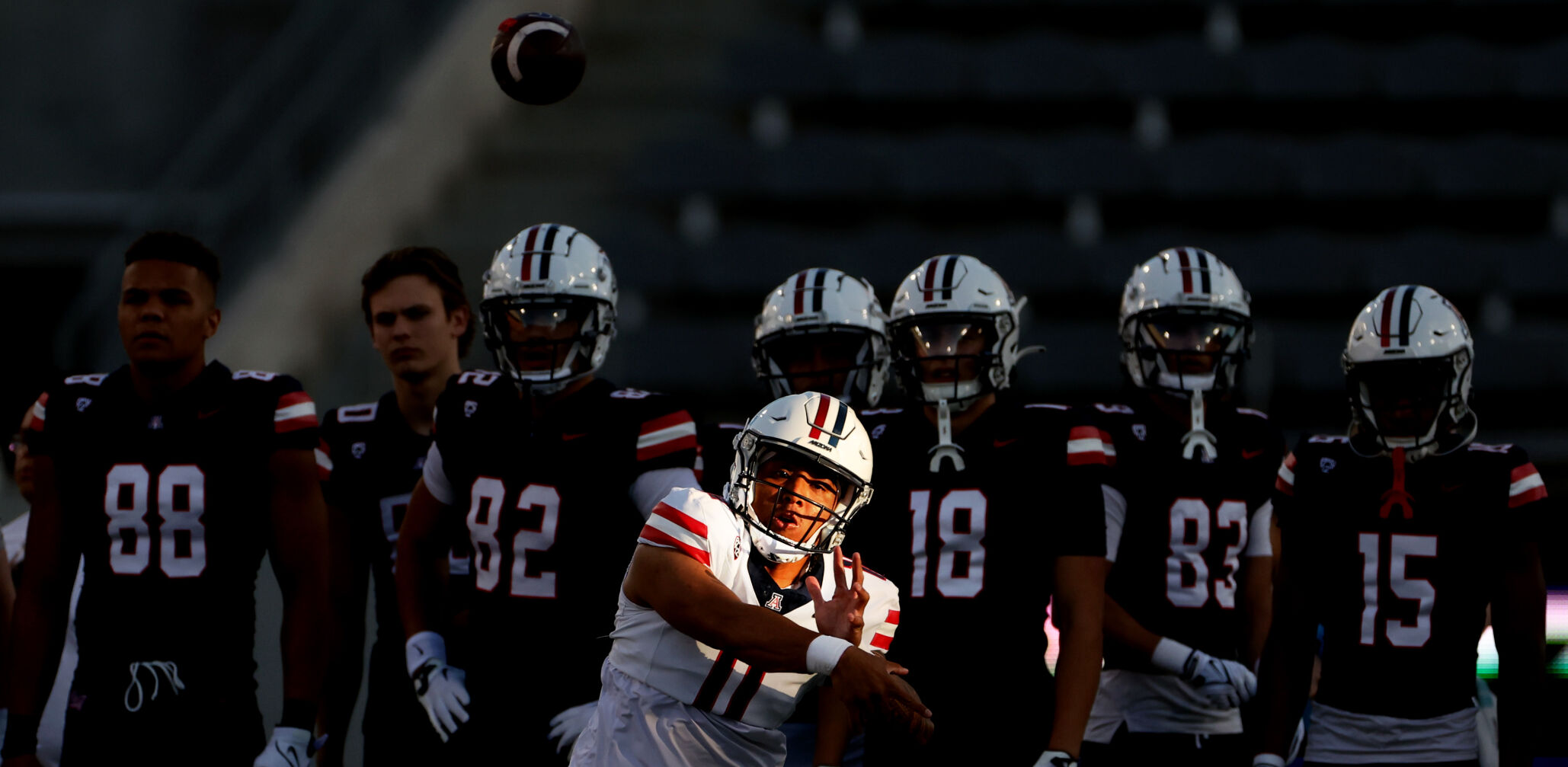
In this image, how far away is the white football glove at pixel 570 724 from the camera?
11.7ft

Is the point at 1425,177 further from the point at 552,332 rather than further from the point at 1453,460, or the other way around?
the point at 552,332

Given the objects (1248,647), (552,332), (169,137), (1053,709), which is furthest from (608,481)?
(169,137)

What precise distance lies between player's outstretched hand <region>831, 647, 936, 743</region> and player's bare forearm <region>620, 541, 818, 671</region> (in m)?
0.09

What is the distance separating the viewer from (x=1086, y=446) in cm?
361

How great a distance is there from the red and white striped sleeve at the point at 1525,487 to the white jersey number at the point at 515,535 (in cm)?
216

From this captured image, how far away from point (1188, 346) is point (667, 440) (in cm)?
150

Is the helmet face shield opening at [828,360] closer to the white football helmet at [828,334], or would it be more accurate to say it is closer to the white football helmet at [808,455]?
the white football helmet at [828,334]

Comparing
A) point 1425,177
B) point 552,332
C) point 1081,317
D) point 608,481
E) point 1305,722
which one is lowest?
point 1305,722

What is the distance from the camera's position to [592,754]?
3.04 m

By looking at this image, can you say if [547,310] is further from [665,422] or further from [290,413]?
[290,413]

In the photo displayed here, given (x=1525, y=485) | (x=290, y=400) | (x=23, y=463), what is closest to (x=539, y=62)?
(x=290, y=400)

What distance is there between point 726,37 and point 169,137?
459 cm

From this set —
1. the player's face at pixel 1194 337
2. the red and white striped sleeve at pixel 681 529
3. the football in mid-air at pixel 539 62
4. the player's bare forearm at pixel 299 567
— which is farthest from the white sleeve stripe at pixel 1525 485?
the player's bare forearm at pixel 299 567

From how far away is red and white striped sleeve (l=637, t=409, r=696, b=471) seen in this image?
375cm
